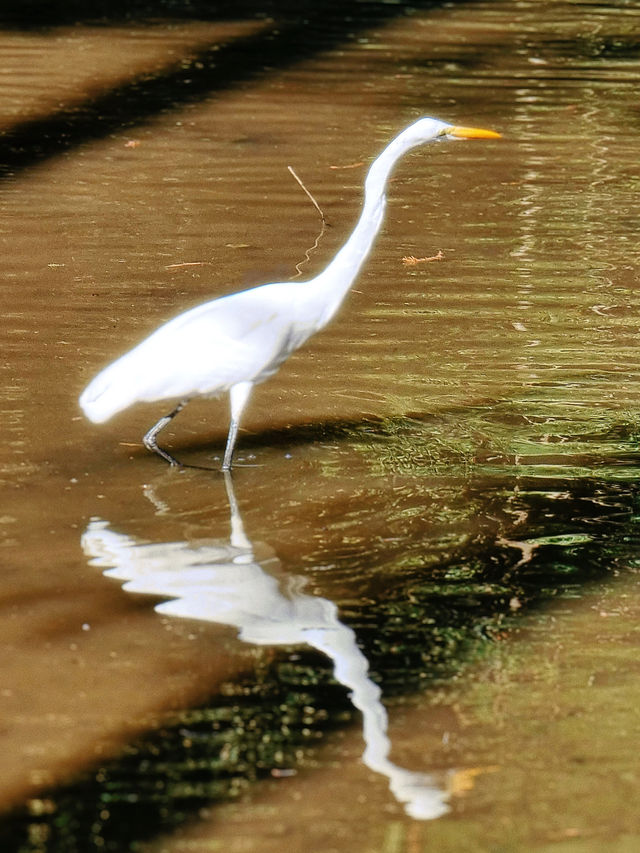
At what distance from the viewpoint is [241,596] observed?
181 inches

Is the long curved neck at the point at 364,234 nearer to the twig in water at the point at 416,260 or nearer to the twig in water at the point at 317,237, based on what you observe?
the twig in water at the point at 317,237

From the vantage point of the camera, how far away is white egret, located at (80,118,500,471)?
529cm

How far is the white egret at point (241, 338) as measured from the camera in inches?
208

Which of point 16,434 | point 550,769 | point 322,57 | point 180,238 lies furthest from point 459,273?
point 322,57

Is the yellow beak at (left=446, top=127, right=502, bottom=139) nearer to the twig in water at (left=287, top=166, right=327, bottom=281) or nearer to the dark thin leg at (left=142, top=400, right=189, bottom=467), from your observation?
the dark thin leg at (left=142, top=400, right=189, bottom=467)

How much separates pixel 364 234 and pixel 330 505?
104 centimetres

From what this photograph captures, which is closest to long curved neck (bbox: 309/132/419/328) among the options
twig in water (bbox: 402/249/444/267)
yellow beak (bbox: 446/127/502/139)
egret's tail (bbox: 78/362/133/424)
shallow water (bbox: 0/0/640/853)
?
yellow beak (bbox: 446/127/502/139)

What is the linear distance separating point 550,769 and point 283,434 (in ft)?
8.08

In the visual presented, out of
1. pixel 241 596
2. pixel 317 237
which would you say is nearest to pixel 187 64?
pixel 317 237

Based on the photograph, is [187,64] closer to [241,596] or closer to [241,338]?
[241,338]

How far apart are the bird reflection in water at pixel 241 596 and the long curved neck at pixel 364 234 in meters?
0.95

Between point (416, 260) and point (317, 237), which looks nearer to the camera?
point (416, 260)

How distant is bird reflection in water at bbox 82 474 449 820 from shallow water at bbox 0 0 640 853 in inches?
0.5

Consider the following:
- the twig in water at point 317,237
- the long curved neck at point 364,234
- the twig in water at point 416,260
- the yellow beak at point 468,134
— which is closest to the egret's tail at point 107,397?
the long curved neck at point 364,234
